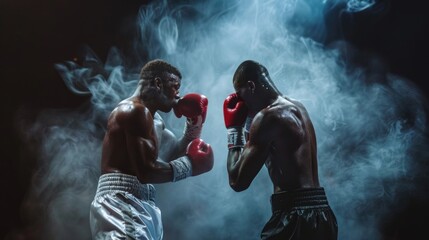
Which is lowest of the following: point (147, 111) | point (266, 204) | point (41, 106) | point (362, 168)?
point (266, 204)

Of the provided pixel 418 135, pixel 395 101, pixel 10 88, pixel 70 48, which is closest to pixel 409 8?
pixel 395 101

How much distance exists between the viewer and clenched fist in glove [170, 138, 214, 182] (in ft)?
11.1

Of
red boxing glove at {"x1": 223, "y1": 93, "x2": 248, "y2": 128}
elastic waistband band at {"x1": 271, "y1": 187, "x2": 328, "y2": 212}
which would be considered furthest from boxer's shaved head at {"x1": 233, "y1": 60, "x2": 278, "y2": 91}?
→ elastic waistband band at {"x1": 271, "y1": 187, "x2": 328, "y2": 212}

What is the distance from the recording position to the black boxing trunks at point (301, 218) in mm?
2713

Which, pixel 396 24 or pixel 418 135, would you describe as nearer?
pixel 418 135

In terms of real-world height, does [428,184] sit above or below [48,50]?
below

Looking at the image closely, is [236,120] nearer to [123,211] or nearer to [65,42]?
[123,211]

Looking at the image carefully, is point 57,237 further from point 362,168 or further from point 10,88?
point 362,168

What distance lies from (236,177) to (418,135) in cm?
343

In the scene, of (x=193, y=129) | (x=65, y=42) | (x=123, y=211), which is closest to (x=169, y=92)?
(x=193, y=129)

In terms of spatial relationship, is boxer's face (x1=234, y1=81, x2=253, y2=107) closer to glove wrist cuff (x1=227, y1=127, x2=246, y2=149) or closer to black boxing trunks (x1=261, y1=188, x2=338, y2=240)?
glove wrist cuff (x1=227, y1=127, x2=246, y2=149)

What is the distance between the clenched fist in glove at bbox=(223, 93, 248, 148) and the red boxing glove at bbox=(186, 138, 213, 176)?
1.44 ft

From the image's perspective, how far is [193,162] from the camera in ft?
11.6

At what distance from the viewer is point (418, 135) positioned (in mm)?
5367
